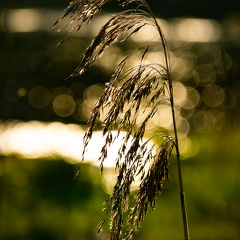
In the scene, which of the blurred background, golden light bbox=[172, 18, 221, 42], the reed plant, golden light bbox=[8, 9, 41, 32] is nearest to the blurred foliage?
the blurred background

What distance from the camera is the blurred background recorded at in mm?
3598

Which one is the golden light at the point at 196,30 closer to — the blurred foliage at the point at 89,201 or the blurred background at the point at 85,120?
the blurred background at the point at 85,120

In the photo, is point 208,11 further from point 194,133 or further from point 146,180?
point 146,180

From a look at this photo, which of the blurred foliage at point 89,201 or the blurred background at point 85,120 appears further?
the blurred background at point 85,120

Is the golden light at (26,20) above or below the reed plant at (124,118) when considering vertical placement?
above

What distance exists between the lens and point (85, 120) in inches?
212

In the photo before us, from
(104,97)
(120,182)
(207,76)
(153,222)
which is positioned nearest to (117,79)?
(104,97)

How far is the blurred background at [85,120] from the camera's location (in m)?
3.60

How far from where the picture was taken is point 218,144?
4.66 meters

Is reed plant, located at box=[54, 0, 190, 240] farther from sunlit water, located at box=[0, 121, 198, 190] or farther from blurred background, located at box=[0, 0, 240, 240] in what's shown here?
sunlit water, located at box=[0, 121, 198, 190]

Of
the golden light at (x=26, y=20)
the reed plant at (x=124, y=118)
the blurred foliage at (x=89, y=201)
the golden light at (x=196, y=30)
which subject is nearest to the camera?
the reed plant at (x=124, y=118)

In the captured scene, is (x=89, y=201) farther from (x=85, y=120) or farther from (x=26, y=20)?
(x=26, y=20)

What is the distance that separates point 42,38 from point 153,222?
274 centimetres

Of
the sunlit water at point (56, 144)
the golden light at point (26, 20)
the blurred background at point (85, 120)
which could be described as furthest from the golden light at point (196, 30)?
the golden light at point (26, 20)
